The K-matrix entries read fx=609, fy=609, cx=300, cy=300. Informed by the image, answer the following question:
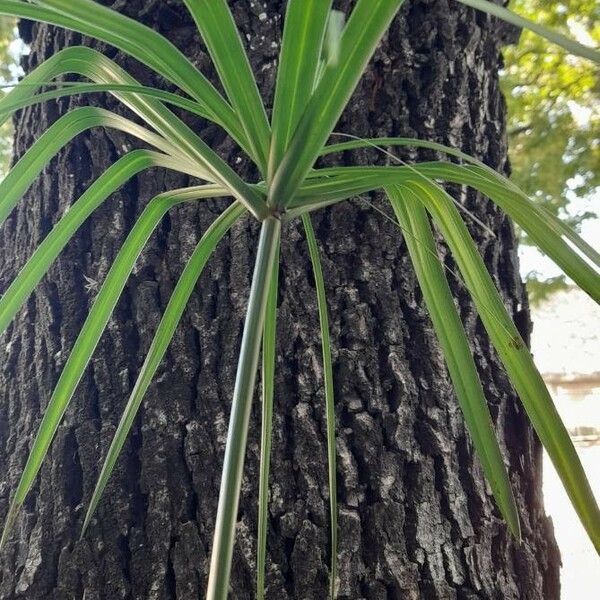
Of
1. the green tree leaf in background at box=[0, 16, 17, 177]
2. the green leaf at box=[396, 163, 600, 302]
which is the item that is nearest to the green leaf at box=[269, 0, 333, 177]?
the green leaf at box=[396, 163, 600, 302]

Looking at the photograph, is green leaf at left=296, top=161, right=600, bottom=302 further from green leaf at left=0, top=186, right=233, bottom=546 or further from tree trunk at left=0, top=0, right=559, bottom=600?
tree trunk at left=0, top=0, right=559, bottom=600

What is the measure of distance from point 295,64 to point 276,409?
1.53ft

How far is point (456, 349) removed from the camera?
1.64 ft

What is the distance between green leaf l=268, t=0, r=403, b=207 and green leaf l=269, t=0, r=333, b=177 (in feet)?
0.08

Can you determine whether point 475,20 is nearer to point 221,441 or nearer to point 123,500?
point 221,441

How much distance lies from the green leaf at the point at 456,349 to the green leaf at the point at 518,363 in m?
0.03

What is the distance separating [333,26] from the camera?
12.1 inches

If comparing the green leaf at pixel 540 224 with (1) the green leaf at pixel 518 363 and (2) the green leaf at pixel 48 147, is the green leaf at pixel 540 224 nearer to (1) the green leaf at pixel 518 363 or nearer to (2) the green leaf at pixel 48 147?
(1) the green leaf at pixel 518 363

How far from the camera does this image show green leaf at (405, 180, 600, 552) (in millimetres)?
391

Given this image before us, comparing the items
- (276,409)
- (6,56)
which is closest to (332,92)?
(276,409)

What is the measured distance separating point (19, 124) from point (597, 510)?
3.18ft

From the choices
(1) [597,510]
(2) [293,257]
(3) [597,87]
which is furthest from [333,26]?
(3) [597,87]

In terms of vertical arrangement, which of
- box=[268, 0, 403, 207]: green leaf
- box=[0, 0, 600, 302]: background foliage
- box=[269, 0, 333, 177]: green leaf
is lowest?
box=[268, 0, 403, 207]: green leaf

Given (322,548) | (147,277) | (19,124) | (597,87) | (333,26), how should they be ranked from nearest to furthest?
(333,26)
(322,548)
(147,277)
(19,124)
(597,87)
